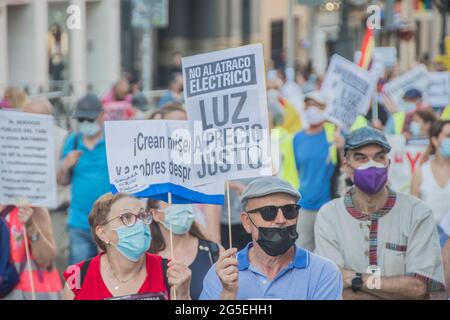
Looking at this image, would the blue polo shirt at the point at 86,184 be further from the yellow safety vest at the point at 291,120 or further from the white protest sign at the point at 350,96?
the yellow safety vest at the point at 291,120

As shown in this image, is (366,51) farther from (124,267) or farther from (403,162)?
(124,267)

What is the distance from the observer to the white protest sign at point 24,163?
7.96 metres

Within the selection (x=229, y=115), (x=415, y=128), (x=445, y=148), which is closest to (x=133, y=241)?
(x=229, y=115)

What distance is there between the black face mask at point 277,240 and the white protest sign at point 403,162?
447 centimetres

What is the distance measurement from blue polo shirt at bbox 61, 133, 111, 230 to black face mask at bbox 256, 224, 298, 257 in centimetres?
389

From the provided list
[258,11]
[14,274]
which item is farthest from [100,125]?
[258,11]

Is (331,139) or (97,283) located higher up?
(331,139)

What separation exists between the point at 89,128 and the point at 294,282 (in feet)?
14.6

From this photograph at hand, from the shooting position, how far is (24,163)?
798 centimetres

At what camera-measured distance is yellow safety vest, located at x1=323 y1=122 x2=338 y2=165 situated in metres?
10.5

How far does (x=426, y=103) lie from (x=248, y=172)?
854 centimetres

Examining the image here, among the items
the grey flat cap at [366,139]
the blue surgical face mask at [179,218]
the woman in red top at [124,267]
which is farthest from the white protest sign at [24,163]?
the grey flat cap at [366,139]
